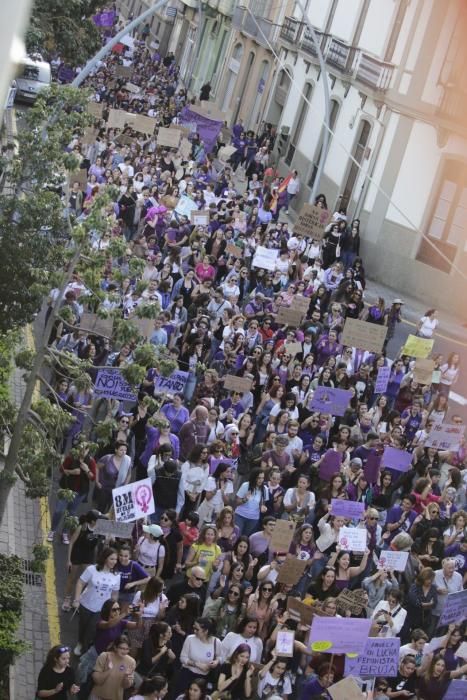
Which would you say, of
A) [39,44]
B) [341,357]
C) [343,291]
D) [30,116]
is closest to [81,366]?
[30,116]

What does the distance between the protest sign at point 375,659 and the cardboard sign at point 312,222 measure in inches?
552

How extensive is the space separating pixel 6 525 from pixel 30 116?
4.69 m

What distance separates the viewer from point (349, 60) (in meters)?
36.8

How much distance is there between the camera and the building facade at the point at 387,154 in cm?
2856

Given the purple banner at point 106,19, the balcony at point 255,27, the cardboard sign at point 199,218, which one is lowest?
the cardboard sign at point 199,218

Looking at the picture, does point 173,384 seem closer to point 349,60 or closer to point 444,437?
point 444,437

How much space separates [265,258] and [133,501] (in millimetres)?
10928

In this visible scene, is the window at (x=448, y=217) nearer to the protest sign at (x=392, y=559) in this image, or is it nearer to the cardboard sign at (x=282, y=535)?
the protest sign at (x=392, y=559)

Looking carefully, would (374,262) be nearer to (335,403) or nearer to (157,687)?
(335,403)

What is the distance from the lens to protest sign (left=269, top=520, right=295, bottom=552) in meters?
11.7

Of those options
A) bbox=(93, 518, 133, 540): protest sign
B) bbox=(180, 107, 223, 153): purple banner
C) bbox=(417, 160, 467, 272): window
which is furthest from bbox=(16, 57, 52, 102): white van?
bbox=(93, 518, 133, 540): protest sign

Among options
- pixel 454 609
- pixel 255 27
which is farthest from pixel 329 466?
pixel 255 27

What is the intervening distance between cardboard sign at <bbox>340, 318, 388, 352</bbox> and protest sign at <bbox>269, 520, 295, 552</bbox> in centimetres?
644

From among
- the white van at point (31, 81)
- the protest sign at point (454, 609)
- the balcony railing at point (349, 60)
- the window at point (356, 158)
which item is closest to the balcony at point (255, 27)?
the balcony railing at point (349, 60)
